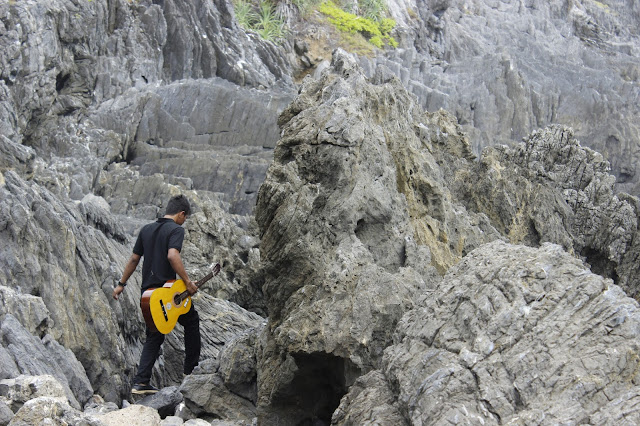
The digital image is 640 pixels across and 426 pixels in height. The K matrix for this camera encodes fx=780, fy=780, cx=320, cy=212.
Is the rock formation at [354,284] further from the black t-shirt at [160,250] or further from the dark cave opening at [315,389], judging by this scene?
the black t-shirt at [160,250]

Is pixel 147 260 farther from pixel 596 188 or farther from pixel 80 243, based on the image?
pixel 596 188

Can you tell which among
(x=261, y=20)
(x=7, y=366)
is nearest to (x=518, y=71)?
(x=261, y=20)

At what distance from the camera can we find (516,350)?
545 cm

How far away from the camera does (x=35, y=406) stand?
5852mm

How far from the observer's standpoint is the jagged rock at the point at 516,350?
492 centimetres

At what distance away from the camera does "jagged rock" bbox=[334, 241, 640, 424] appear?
4922 mm

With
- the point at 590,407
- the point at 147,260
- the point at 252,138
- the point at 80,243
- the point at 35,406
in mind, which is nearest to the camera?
the point at 590,407

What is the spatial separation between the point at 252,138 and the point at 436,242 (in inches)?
1040

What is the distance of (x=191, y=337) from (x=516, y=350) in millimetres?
5700

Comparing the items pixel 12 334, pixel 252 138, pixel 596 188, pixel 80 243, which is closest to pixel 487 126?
pixel 252 138

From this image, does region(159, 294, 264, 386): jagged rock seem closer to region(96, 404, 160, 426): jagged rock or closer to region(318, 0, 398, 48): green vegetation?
region(96, 404, 160, 426): jagged rock

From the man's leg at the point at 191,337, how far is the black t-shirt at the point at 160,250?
719mm

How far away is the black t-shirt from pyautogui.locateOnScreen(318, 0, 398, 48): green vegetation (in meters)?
42.9

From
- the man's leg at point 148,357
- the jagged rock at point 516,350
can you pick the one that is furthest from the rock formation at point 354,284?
the man's leg at point 148,357
